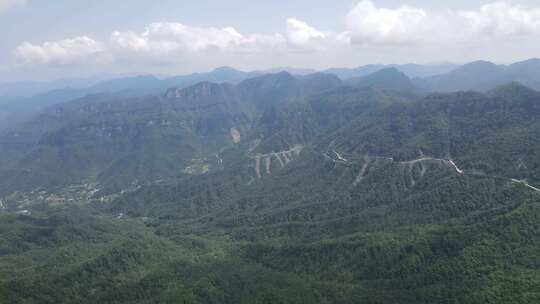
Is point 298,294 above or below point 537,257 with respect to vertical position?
below

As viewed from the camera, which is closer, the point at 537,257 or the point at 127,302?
the point at 537,257

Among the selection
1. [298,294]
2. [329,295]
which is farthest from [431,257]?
[298,294]

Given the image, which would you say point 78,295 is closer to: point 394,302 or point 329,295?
point 329,295

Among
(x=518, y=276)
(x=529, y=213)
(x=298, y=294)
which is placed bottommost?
(x=298, y=294)

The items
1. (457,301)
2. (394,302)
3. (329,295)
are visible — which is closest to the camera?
(457,301)

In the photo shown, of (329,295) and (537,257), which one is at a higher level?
(537,257)

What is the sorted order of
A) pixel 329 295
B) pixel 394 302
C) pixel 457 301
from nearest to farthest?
pixel 457 301, pixel 394 302, pixel 329 295

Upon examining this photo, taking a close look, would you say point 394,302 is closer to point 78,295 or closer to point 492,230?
point 492,230

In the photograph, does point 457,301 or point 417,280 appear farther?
point 417,280

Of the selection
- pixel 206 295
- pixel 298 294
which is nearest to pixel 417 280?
pixel 298 294
